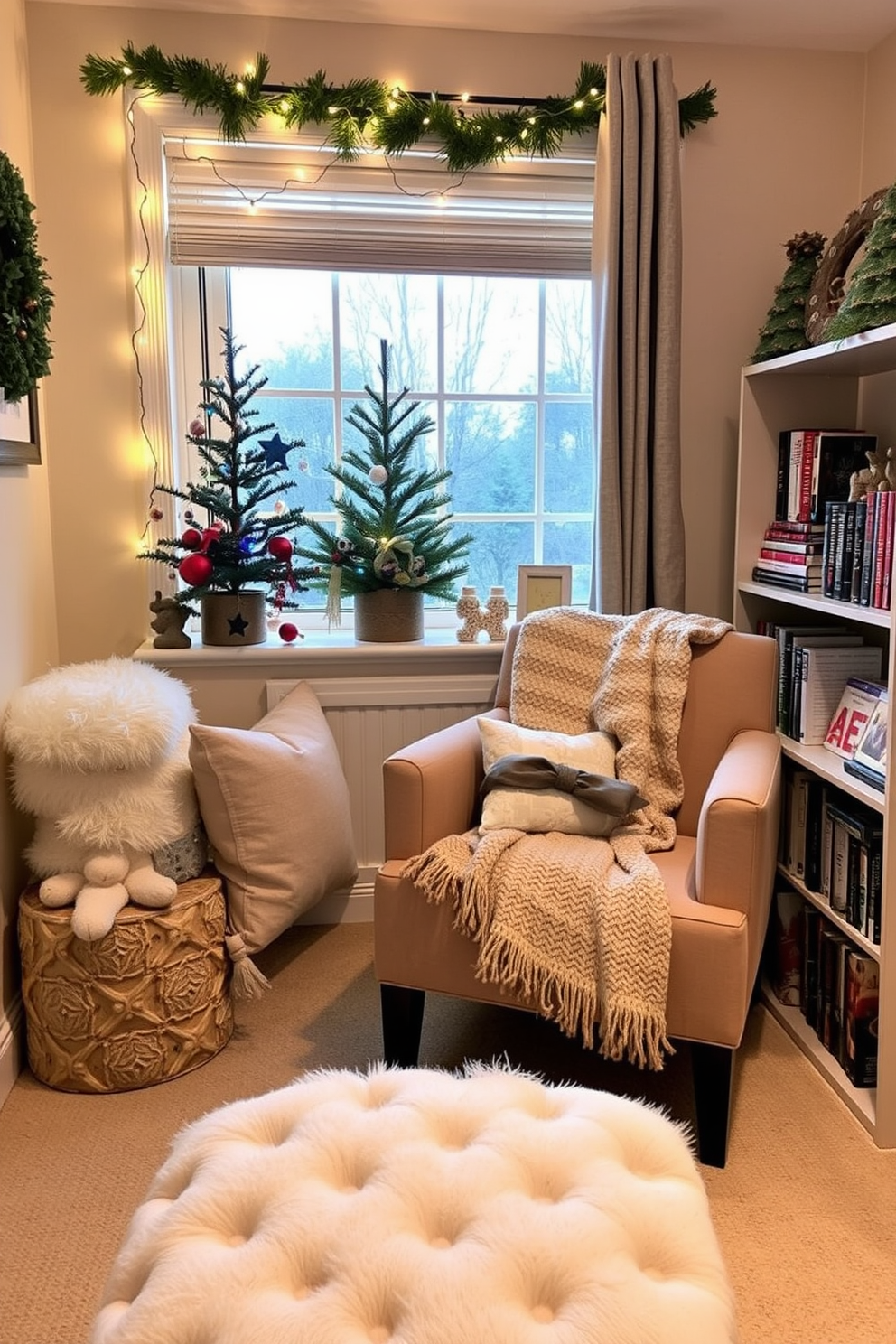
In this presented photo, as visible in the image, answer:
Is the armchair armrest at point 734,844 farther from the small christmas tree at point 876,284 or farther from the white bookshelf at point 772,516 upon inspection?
the small christmas tree at point 876,284

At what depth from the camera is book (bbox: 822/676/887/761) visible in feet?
7.14

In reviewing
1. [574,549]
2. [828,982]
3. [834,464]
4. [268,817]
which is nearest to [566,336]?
[574,549]

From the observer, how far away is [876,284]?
6.46 ft

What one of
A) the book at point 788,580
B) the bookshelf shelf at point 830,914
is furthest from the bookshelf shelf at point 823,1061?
the book at point 788,580

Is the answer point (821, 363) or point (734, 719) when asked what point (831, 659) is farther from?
point (821, 363)

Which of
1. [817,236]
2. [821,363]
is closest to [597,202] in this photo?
[817,236]

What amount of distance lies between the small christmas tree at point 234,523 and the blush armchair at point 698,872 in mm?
667

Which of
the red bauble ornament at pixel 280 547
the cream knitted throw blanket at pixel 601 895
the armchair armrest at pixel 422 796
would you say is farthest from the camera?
the red bauble ornament at pixel 280 547

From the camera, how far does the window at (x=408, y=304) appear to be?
105 inches

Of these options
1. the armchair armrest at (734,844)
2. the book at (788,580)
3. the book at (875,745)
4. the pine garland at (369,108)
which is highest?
the pine garland at (369,108)

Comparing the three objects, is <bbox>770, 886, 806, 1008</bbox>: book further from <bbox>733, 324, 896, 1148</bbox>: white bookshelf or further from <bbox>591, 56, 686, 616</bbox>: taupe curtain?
<bbox>591, 56, 686, 616</bbox>: taupe curtain

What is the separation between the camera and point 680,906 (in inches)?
71.5

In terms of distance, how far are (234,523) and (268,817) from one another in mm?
763

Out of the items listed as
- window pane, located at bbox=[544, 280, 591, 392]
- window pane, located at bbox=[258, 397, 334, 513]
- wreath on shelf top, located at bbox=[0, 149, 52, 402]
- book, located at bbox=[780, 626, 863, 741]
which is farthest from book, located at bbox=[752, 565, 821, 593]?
wreath on shelf top, located at bbox=[0, 149, 52, 402]
